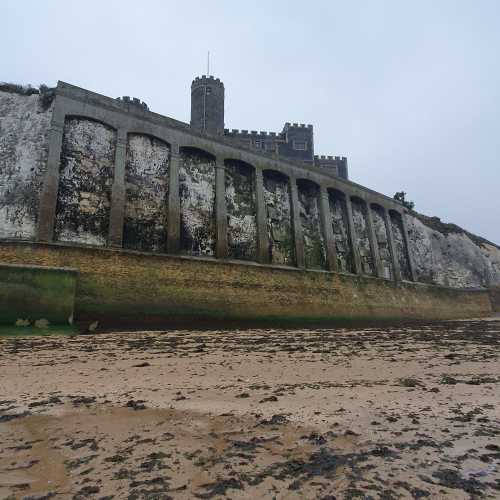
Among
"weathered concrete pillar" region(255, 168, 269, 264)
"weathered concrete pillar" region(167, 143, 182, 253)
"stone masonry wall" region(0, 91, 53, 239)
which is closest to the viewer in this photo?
"stone masonry wall" region(0, 91, 53, 239)

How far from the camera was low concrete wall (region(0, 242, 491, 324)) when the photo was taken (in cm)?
918

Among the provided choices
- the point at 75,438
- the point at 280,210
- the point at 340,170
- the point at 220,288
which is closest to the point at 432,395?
the point at 75,438

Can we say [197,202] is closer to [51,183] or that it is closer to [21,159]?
[51,183]

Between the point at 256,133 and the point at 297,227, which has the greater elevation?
the point at 256,133

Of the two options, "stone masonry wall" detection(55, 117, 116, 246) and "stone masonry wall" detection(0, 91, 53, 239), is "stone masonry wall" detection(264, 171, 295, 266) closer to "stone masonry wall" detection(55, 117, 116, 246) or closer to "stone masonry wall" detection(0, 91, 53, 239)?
"stone masonry wall" detection(55, 117, 116, 246)

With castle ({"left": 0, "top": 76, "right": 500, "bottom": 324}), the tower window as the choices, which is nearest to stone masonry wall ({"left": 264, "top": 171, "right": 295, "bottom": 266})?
castle ({"left": 0, "top": 76, "right": 500, "bottom": 324})

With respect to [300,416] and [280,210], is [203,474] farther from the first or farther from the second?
[280,210]

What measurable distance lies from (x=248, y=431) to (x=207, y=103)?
33.8 m

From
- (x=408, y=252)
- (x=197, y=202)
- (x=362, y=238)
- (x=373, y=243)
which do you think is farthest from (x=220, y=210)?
(x=408, y=252)

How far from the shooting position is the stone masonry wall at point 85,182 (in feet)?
33.4

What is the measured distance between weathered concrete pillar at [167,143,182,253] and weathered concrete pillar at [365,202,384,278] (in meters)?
11.2

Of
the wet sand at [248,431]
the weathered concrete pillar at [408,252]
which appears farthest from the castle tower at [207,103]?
the wet sand at [248,431]

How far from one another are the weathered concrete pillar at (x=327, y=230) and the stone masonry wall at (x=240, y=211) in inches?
159

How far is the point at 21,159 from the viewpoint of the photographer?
393 inches
